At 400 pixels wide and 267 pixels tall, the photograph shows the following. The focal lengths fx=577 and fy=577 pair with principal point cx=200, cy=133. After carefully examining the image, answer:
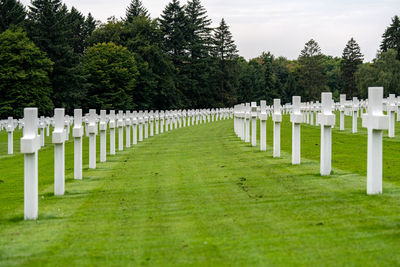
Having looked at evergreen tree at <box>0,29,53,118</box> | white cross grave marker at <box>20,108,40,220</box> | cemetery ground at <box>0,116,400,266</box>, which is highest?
evergreen tree at <box>0,29,53,118</box>

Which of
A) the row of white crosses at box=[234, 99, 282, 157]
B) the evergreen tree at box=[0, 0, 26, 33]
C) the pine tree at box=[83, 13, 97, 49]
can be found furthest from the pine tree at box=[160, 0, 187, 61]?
the row of white crosses at box=[234, 99, 282, 157]

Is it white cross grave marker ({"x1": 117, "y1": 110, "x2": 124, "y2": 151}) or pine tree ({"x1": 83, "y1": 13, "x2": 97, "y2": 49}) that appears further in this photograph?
pine tree ({"x1": 83, "y1": 13, "x2": 97, "y2": 49})

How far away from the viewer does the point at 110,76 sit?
9519 cm

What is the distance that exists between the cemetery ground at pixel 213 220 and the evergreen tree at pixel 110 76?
7954 cm

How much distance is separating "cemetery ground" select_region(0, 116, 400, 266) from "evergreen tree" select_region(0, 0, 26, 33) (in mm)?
82818

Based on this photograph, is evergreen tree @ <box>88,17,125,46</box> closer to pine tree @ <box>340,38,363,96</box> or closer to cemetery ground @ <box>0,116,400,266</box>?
pine tree @ <box>340,38,363,96</box>

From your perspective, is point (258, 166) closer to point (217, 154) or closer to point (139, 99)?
point (217, 154)

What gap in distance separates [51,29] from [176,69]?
36.2m

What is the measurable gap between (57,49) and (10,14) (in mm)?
14078

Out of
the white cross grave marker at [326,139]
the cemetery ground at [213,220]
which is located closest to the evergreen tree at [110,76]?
the cemetery ground at [213,220]

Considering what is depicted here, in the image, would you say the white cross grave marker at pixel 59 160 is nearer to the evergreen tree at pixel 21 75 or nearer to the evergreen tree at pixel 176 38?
the evergreen tree at pixel 21 75

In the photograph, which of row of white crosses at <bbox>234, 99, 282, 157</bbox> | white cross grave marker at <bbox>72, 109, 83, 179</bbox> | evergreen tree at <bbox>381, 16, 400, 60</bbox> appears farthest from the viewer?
evergreen tree at <bbox>381, 16, 400, 60</bbox>

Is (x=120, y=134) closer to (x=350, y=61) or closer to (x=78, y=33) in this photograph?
(x=78, y=33)

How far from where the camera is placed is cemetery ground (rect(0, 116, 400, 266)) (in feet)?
20.2
